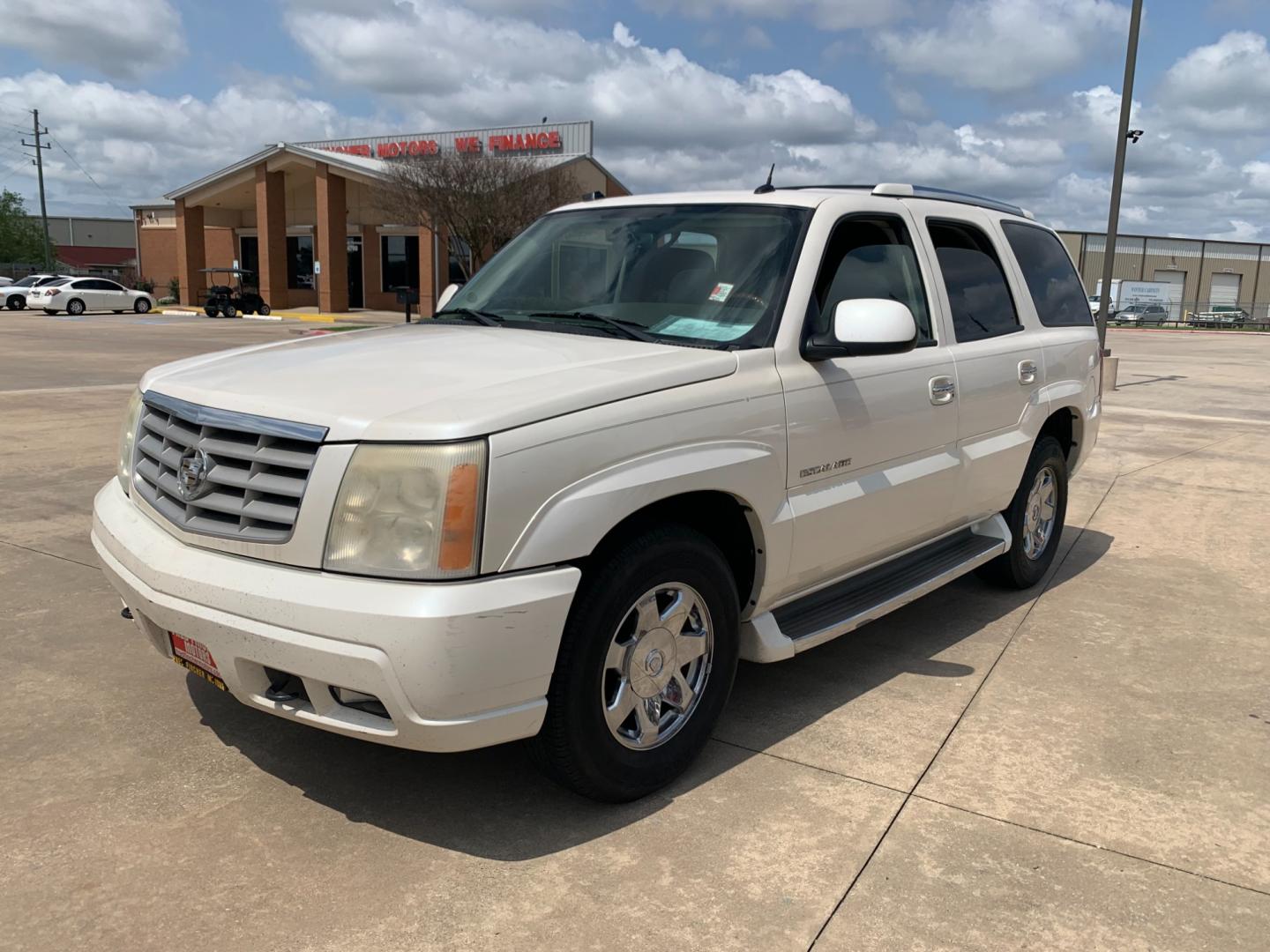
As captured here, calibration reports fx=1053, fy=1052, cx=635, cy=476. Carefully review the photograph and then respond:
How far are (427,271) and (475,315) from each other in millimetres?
40791

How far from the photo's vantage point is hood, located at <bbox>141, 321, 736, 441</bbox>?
2.75 m

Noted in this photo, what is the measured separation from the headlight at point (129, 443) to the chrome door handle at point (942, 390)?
298cm

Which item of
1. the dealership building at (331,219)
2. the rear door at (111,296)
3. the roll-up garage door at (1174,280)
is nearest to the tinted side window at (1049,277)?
the dealership building at (331,219)

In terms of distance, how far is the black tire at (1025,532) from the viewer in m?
5.33

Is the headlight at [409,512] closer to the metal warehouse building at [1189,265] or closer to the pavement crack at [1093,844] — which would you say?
the pavement crack at [1093,844]

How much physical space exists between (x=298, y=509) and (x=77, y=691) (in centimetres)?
192

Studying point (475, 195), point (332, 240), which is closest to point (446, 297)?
point (475, 195)

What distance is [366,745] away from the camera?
367 centimetres

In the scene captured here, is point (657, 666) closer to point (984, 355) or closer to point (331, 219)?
point (984, 355)

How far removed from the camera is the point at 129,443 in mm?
3615

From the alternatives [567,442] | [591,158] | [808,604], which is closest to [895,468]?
[808,604]

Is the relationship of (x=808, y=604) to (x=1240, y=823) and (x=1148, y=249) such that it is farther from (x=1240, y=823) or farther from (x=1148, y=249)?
(x=1148, y=249)

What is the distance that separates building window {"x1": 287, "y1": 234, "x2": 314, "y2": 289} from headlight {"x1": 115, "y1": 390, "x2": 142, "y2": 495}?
48.5 metres

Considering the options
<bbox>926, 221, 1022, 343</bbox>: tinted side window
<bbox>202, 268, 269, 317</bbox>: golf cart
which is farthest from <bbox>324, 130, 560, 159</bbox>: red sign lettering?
<bbox>926, 221, 1022, 343</bbox>: tinted side window
